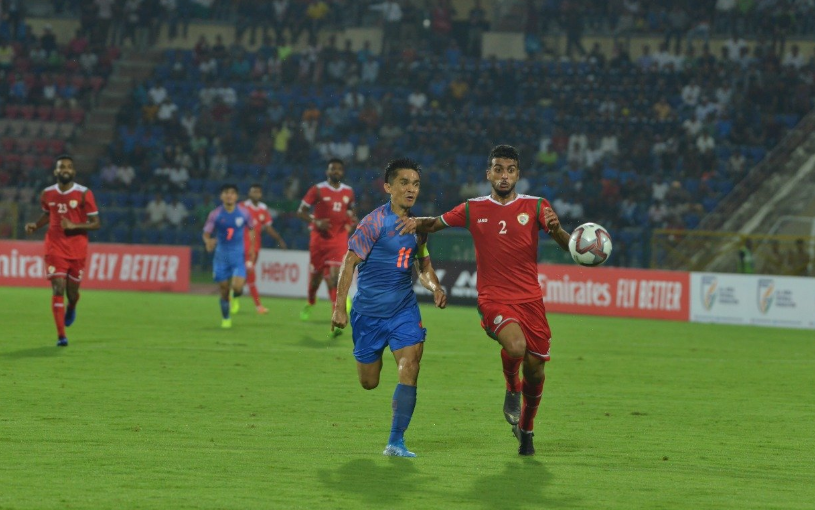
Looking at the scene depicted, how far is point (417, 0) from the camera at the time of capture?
4100 centimetres

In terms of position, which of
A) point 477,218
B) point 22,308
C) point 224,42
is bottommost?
point 22,308

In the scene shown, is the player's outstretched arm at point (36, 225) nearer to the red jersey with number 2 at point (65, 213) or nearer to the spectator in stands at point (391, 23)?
the red jersey with number 2 at point (65, 213)

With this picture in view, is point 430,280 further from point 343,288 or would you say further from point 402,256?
point 343,288

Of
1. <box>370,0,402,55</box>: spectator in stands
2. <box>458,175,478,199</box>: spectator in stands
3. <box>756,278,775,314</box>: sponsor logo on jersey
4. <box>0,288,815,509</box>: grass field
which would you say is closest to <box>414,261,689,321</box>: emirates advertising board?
<box>756,278,775,314</box>: sponsor logo on jersey

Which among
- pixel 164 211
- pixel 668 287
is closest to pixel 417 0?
pixel 164 211

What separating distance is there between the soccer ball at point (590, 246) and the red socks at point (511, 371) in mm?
957

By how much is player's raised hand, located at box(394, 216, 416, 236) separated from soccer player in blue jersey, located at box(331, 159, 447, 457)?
4 centimetres

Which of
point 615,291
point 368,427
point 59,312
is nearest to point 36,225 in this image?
point 59,312

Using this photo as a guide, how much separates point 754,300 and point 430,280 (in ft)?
54.7

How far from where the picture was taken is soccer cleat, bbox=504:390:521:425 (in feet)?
30.9

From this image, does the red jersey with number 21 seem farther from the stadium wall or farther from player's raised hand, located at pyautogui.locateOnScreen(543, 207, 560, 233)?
the stadium wall

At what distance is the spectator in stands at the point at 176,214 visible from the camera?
112 feet

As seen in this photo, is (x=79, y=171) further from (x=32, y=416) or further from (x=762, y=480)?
(x=762, y=480)

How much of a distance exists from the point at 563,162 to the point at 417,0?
9.70 m
